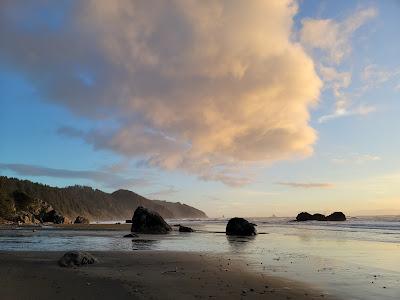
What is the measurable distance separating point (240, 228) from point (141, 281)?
118 ft

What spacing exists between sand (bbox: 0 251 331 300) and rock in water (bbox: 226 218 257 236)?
28.3 meters

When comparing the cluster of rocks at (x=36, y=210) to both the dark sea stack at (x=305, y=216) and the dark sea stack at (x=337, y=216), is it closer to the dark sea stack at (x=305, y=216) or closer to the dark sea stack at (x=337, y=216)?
the dark sea stack at (x=305, y=216)

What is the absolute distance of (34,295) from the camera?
42.9 feet

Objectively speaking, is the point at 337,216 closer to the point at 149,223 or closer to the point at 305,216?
the point at 305,216

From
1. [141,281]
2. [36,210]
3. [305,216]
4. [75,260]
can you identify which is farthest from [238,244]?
[305,216]

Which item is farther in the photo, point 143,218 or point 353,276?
point 143,218

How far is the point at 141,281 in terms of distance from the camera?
15.7 m

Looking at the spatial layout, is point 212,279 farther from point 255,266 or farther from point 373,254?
point 373,254

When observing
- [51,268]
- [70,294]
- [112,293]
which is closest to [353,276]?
[112,293]

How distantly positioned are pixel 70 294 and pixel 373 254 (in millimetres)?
20733

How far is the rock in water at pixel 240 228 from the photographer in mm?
50106

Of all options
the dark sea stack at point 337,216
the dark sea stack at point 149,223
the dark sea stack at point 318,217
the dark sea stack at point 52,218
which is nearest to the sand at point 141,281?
the dark sea stack at point 149,223

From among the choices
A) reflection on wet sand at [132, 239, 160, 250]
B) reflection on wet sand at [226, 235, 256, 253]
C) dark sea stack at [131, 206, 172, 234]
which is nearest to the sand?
reflection on wet sand at [226, 235, 256, 253]

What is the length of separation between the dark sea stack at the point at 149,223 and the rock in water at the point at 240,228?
918 centimetres
